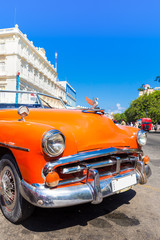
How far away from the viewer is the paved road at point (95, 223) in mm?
1893

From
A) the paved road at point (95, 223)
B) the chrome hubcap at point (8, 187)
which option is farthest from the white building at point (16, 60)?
the paved road at point (95, 223)

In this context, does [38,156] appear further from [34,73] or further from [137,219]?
[34,73]

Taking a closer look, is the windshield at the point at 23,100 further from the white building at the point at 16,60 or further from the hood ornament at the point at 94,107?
the white building at the point at 16,60

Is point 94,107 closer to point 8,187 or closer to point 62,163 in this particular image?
point 62,163

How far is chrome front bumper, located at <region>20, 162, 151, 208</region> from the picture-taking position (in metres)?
1.71

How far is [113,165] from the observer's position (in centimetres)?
229

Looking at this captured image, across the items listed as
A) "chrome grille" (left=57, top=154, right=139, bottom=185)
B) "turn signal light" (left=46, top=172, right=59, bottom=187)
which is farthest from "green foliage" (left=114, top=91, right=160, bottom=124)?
"turn signal light" (left=46, top=172, right=59, bottom=187)

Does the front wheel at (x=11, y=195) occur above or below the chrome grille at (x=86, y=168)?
below

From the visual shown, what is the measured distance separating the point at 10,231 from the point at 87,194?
0.88 meters

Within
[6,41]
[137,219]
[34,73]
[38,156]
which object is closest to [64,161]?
[38,156]

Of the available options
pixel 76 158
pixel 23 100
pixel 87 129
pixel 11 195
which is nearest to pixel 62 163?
pixel 76 158

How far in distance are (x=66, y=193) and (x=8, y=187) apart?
32.2 inches

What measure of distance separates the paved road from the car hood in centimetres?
82

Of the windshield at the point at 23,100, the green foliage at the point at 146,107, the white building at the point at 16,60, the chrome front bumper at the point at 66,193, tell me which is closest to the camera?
the chrome front bumper at the point at 66,193
